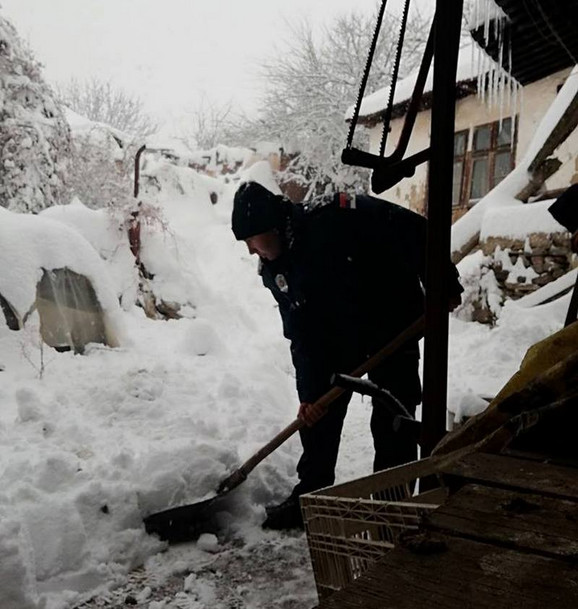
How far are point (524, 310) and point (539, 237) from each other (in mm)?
1591

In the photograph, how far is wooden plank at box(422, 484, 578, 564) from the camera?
2.57 ft

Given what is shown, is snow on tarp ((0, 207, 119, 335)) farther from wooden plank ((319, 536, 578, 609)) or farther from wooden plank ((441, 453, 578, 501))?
wooden plank ((319, 536, 578, 609))

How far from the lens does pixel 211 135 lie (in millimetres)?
34469

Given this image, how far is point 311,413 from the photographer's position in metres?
2.89

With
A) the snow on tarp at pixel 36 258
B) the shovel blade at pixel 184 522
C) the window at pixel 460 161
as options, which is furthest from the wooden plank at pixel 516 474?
the window at pixel 460 161

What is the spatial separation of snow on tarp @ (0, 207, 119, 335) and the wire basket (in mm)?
4597

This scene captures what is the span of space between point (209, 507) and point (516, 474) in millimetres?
2256

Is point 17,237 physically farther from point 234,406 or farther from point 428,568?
point 428,568

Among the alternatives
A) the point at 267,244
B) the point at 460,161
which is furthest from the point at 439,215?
the point at 460,161

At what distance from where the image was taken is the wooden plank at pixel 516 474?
948 mm

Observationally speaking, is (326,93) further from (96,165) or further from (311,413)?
(311,413)

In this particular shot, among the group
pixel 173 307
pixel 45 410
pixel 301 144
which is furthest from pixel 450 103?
pixel 301 144

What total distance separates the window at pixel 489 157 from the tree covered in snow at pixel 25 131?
28.7 ft

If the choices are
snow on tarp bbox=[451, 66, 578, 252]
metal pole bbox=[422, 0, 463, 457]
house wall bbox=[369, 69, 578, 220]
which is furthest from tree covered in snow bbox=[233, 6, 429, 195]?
metal pole bbox=[422, 0, 463, 457]
